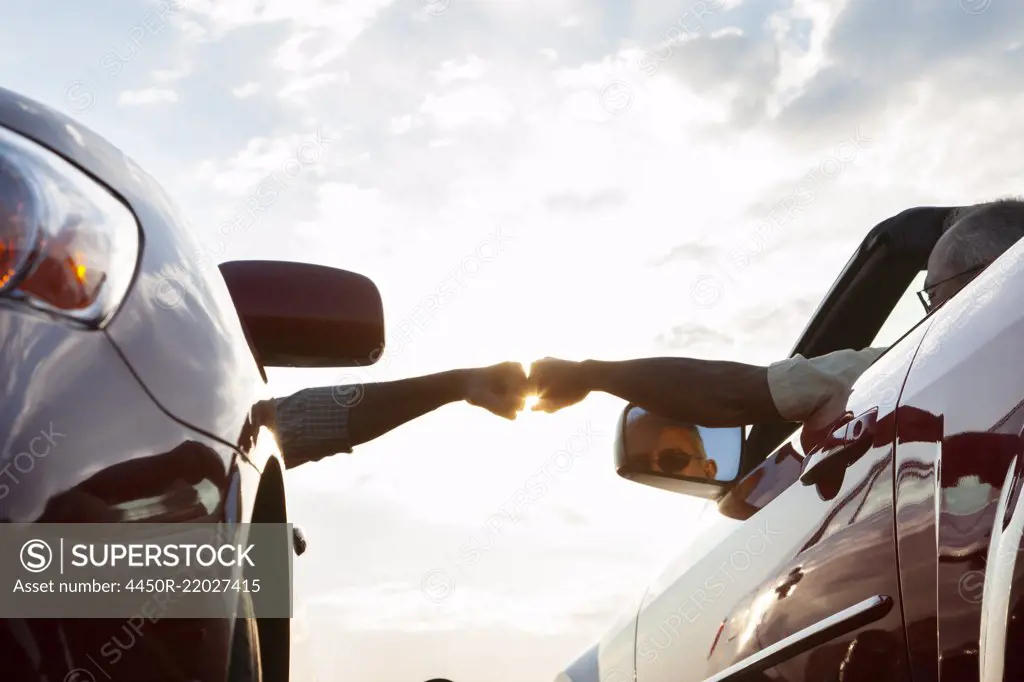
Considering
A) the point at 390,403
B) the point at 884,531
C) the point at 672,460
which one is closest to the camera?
the point at 884,531

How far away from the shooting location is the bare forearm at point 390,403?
10.4ft

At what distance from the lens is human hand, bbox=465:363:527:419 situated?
3992mm

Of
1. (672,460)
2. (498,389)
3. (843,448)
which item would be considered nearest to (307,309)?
(843,448)

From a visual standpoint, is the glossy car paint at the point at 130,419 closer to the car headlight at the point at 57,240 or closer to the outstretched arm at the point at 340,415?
the car headlight at the point at 57,240

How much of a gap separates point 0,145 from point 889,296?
8.66ft

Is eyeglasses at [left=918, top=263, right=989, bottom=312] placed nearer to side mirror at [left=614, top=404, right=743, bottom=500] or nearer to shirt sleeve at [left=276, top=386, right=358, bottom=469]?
side mirror at [left=614, top=404, right=743, bottom=500]

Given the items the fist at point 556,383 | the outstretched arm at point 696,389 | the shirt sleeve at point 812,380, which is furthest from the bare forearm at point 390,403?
the shirt sleeve at point 812,380

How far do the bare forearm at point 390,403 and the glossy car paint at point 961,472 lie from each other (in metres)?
1.59

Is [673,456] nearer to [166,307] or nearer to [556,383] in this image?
[556,383]

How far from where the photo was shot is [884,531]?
1.86 metres

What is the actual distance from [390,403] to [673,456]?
78cm

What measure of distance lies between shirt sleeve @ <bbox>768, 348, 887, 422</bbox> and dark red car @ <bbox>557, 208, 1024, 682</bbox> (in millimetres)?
203

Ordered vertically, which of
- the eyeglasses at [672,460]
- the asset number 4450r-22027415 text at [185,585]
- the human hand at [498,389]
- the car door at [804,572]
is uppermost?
the human hand at [498,389]

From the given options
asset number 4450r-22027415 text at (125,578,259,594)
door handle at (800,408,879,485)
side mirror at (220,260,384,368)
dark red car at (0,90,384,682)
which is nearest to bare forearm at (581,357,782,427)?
door handle at (800,408,879,485)
